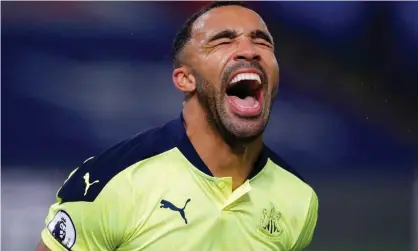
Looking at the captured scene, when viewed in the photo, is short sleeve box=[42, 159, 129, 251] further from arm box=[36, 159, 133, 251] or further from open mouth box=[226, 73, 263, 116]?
open mouth box=[226, 73, 263, 116]

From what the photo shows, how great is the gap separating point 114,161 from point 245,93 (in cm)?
28

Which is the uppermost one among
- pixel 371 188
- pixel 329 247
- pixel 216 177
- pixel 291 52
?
pixel 291 52

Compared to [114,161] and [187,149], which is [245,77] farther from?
[114,161]

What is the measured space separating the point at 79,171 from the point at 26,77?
0.79 metres

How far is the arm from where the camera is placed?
118 cm

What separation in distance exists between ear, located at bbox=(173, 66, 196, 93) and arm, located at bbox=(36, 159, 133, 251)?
0.71ft

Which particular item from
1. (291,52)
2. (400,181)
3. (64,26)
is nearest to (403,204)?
(400,181)

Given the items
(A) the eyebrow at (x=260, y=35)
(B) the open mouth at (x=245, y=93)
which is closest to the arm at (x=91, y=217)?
(B) the open mouth at (x=245, y=93)

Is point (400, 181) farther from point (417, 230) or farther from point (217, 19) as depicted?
point (217, 19)

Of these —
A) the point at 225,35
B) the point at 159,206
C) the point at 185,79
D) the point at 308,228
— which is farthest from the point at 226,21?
the point at 308,228

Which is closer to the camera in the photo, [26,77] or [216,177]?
[216,177]

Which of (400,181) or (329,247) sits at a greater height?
(400,181)

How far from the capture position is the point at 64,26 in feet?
6.38

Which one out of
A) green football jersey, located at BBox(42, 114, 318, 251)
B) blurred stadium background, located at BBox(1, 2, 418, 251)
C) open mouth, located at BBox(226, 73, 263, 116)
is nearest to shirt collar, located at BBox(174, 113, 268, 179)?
green football jersey, located at BBox(42, 114, 318, 251)
